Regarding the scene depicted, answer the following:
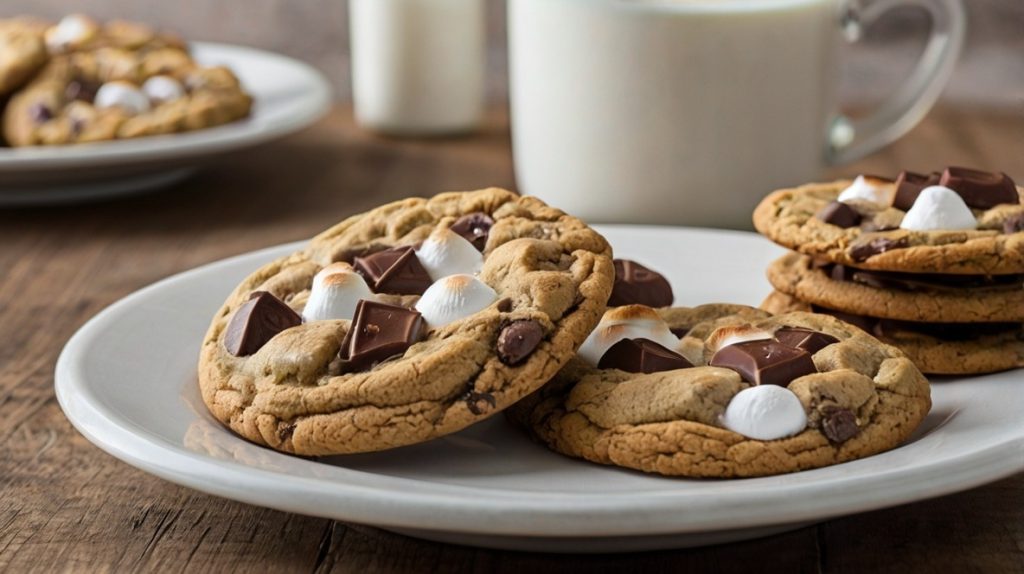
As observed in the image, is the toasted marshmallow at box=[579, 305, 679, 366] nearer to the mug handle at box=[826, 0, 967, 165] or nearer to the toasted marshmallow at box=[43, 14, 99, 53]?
the mug handle at box=[826, 0, 967, 165]

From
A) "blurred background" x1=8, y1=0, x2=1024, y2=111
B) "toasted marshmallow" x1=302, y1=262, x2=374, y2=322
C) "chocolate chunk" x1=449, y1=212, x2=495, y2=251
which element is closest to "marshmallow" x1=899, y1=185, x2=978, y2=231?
"chocolate chunk" x1=449, y1=212, x2=495, y2=251

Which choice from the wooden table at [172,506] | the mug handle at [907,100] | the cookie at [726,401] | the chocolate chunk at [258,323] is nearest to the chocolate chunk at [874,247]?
the cookie at [726,401]

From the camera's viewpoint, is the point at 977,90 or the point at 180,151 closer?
the point at 180,151

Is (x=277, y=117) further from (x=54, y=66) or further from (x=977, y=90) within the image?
(x=977, y=90)

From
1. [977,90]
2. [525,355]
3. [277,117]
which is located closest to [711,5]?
[277,117]

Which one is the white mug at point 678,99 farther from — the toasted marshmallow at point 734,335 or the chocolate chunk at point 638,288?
the toasted marshmallow at point 734,335

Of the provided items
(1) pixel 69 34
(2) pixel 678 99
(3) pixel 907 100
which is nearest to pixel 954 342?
(2) pixel 678 99
